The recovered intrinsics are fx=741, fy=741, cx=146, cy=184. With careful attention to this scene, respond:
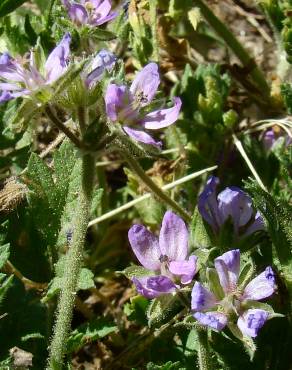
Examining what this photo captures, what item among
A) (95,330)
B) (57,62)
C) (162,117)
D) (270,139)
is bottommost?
(270,139)

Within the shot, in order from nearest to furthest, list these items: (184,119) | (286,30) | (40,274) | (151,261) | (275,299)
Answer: (151,261)
(275,299)
(40,274)
(286,30)
(184,119)

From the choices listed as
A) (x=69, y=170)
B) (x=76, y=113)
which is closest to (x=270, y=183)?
(x=69, y=170)

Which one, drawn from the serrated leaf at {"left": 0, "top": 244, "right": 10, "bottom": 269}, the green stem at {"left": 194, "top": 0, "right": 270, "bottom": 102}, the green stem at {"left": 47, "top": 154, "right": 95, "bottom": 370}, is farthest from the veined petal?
the green stem at {"left": 194, "top": 0, "right": 270, "bottom": 102}

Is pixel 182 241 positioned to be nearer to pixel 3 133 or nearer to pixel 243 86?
pixel 3 133

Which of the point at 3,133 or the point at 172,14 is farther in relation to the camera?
the point at 172,14

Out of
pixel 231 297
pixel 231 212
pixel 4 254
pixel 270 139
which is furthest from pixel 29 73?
pixel 270 139

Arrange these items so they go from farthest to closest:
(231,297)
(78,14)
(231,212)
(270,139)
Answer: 1. (270,139)
2. (78,14)
3. (231,212)
4. (231,297)

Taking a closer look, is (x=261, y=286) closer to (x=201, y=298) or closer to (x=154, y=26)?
(x=201, y=298)

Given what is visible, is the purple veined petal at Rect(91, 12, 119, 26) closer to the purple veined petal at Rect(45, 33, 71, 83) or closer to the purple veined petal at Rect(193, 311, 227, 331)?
the purple veined petal at Rect(45, 33, 71, 83)

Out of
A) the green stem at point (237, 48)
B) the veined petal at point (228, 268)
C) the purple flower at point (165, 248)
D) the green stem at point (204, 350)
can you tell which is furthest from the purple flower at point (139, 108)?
the green stem at point (237, 48)
